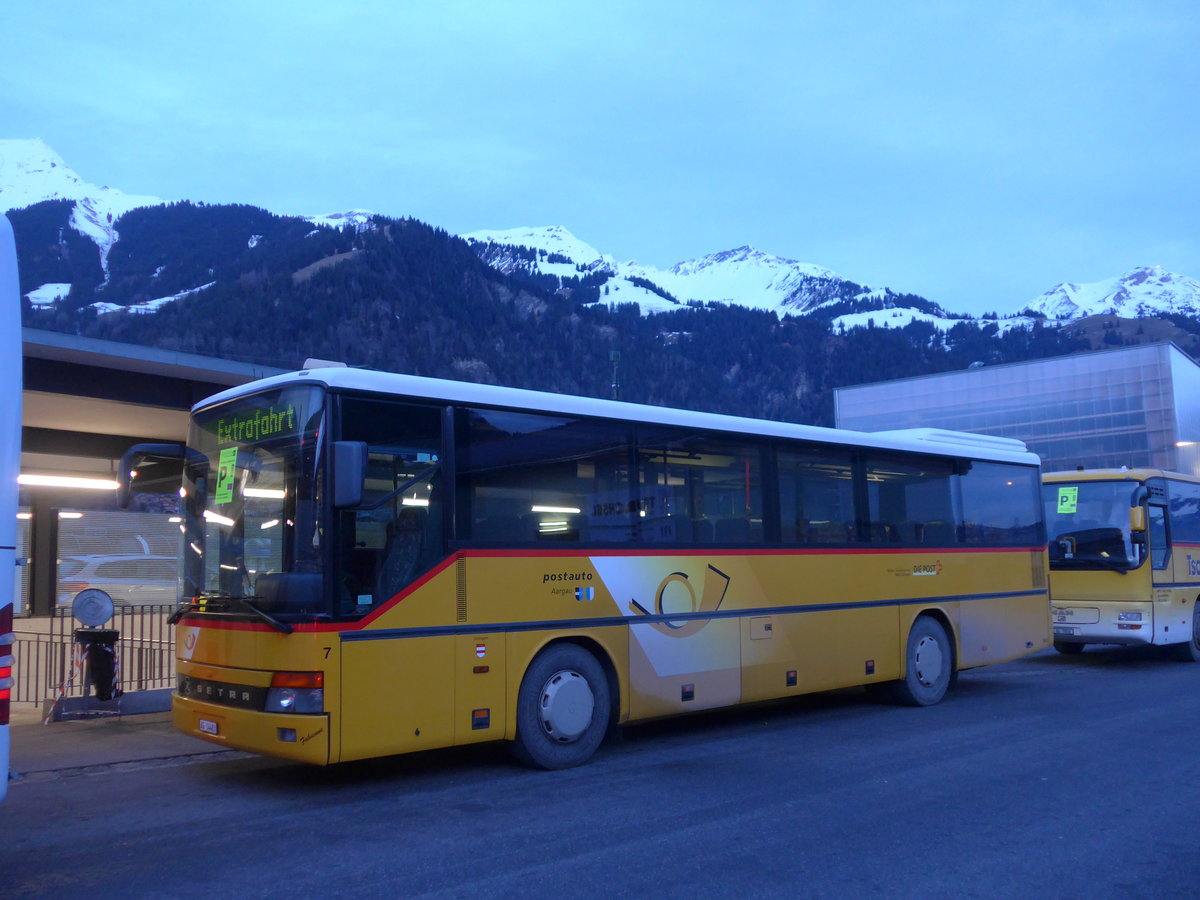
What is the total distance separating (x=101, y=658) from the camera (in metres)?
11.6

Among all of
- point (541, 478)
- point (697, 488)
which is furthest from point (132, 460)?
point (697, 488)

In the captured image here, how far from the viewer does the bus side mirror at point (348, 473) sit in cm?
693

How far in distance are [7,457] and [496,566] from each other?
12.4ft

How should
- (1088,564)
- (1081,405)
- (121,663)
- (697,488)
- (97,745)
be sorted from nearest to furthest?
(697,488)
(97,745)
(121,663)
(1088,564)
(1081,405)

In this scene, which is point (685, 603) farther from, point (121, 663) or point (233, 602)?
point (121, 663)

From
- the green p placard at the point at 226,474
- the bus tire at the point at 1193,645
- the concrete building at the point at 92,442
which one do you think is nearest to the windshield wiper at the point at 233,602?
the green p placard at the point at 226,474

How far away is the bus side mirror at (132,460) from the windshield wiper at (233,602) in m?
0.95

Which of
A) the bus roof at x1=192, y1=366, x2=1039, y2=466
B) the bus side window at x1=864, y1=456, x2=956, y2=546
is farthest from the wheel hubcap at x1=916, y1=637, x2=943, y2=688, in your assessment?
the bus roof at x1=192, y1=366, x2=1039, y2=466

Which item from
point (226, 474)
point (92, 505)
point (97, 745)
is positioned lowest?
point (97, 745)

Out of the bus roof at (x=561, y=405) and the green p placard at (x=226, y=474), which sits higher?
the bus roof at (x=561, y=405)

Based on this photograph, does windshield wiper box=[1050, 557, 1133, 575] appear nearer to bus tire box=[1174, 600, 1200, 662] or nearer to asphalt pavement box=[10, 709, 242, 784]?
bus tire box=[1174, 600, 1200, 662]

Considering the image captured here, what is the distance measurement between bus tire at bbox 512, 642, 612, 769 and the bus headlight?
1.73 meters

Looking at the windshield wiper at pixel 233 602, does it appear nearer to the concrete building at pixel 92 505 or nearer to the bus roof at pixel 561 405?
the concrete building at pixel 92 505

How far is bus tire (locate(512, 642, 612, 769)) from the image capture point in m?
8.28
